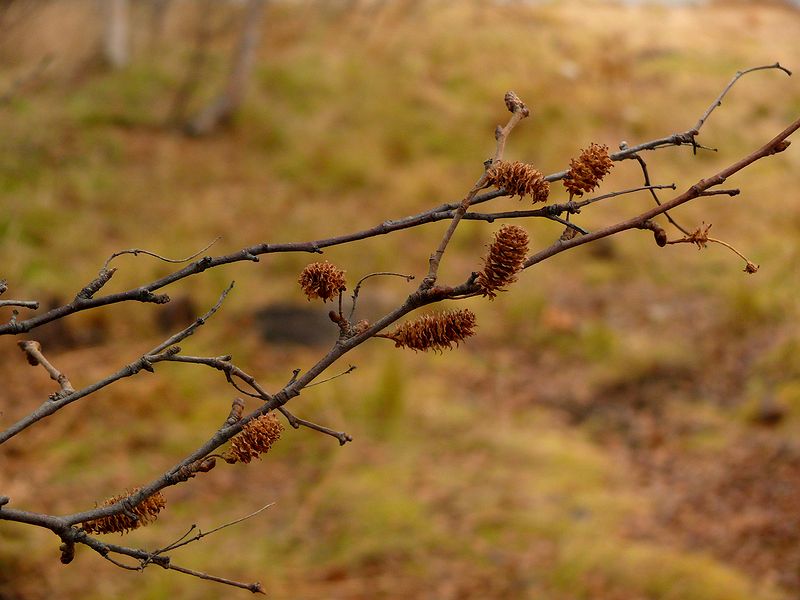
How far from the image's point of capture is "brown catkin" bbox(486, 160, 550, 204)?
38.1 inches

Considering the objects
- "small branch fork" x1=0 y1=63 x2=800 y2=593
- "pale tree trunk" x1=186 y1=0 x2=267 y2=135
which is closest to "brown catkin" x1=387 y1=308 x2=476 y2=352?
"small branch fork" x1=0 y1=63 x2=800 y2=593

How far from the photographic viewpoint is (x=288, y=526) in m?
4.60

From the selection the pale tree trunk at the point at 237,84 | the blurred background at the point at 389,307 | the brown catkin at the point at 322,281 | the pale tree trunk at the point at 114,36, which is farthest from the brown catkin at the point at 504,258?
the pale tree trunk at the point at 114,36

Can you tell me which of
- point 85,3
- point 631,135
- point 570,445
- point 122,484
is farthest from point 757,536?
point 85,3

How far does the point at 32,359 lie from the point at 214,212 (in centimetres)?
781

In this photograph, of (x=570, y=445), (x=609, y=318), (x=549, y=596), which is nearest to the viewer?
(x=549, y=596)

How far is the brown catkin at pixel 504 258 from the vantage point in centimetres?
91

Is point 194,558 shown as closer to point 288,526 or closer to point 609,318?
point 288,526

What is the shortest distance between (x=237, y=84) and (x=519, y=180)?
10402mm

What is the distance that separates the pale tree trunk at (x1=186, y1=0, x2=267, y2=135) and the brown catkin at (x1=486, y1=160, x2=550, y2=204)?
32.9 ft

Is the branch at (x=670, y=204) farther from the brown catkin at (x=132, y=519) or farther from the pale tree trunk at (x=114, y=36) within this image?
the pale tree trunk at (x=114, y=36)

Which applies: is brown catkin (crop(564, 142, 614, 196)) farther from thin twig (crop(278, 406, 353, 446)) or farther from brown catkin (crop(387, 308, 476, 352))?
thin twig (crop(278, 406, 353, 446))

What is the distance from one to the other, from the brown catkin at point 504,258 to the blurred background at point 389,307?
2.84 meters

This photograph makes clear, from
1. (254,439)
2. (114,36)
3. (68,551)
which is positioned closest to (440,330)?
(254,439)
